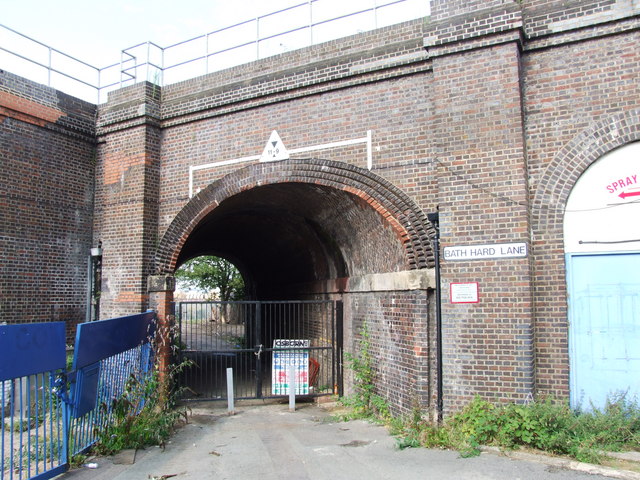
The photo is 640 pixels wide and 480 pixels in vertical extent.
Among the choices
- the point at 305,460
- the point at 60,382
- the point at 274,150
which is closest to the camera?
the point at 60,382

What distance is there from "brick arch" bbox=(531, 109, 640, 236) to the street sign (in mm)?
5204

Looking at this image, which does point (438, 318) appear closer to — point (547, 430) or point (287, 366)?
point (547, 430)

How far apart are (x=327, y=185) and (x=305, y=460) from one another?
4427 mm

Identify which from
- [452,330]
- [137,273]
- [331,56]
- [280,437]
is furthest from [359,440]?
[331,56]

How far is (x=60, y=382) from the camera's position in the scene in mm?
5863

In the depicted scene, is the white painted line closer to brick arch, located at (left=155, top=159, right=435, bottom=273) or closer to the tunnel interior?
brick arch, located at (left=155, top=159, right=435, bottom=273)

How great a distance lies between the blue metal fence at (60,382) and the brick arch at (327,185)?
262cm

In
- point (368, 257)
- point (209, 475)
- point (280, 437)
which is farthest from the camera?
point (368, 257)

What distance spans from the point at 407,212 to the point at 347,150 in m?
1.58

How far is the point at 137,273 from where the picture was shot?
33.6 feet

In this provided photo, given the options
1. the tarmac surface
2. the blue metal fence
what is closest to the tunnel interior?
the tarmac surface

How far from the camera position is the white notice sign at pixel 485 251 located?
23.3 feet

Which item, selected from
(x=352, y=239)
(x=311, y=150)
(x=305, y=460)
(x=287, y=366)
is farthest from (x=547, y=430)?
(x=311, y=150)

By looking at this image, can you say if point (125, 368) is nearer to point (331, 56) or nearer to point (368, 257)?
point (368, 257)
